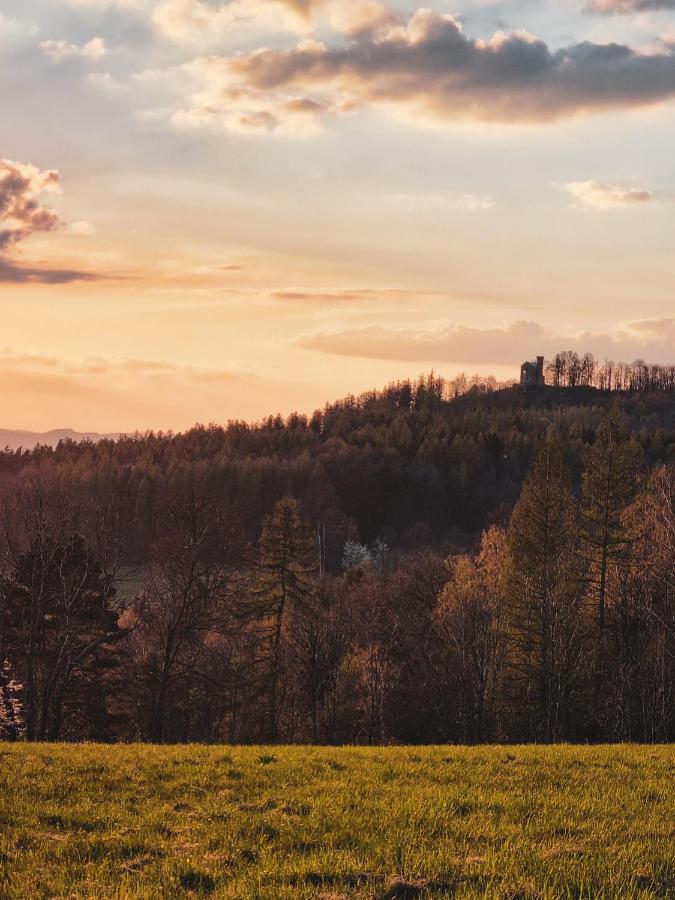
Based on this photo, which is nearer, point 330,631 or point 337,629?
point 330,631

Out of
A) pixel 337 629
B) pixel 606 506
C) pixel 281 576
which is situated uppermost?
pixel 606 506

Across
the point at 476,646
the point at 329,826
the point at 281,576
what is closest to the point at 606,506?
the point at 476,646

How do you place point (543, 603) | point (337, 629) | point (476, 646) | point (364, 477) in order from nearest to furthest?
point (543, 603), point (476, 646), point (337, 629), point (364, 477)

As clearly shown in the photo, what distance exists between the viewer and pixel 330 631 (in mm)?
51812

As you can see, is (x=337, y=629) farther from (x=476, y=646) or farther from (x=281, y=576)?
(x=476, y=646)

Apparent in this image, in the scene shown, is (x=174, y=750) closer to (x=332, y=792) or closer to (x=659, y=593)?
(x=332, y=792)

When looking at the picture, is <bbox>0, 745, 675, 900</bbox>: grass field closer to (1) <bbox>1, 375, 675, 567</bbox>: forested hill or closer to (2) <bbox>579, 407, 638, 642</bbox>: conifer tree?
(2) <bbox>579, 407, 638, 642</bbox>: conifer tree

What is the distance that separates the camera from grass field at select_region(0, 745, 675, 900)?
24.6 ft

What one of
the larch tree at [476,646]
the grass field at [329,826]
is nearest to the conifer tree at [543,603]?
the larch tree at [476,646]

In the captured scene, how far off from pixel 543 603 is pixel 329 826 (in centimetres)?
3656

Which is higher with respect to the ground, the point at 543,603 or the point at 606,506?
the point at 606,506

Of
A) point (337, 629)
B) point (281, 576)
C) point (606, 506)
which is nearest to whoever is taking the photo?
point (606, 506)

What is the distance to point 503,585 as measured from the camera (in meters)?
48.1

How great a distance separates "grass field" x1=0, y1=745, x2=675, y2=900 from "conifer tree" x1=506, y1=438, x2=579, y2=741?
2864 cm
